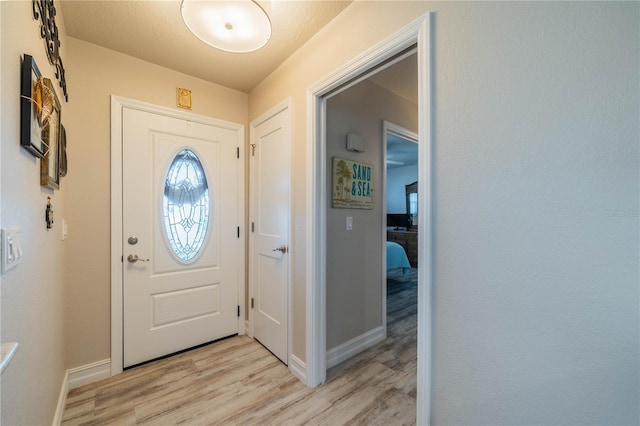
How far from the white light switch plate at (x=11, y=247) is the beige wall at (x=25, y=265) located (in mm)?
24

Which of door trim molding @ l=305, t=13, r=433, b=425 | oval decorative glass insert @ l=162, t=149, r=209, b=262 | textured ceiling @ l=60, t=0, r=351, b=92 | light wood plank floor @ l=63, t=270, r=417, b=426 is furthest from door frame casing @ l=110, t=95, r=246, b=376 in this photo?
door trim molding @ l=305, t=13, r=433, b=425

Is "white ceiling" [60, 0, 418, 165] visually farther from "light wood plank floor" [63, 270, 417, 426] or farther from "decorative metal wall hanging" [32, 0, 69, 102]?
"light wood plank floor" [63, 270, 417, 426]

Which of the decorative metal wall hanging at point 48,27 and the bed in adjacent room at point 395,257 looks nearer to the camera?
the decorative metal wall hanging at point 48,27

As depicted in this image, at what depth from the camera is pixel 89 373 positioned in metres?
1.94

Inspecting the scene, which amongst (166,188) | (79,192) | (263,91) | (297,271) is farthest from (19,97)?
(263,91)

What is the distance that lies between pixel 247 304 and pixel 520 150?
8.42 ft

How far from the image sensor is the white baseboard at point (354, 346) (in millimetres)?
2205

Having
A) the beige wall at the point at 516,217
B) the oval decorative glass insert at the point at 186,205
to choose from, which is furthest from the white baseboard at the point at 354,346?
the oval decorative glass insert at the point at 186,205

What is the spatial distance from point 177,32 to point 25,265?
1.70m

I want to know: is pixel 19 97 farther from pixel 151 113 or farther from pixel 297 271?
pixel 297 271

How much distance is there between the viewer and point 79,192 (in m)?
1.93

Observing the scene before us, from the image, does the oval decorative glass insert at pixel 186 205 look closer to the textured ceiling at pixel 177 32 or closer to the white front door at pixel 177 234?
the white front door at pixel 177 234

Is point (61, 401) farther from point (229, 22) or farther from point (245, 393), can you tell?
point (229, 22)

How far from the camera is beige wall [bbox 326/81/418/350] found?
2.21 meters
